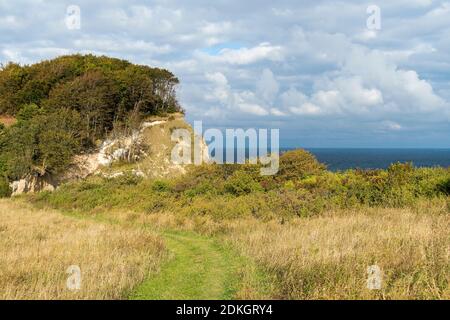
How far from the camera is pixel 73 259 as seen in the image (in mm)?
11922

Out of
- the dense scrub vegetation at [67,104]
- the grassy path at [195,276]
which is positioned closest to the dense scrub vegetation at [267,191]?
the grassy path at [195,276]

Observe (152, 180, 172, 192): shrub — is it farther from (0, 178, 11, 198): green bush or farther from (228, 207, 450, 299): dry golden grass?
(0, 178, 11, 198): green bush

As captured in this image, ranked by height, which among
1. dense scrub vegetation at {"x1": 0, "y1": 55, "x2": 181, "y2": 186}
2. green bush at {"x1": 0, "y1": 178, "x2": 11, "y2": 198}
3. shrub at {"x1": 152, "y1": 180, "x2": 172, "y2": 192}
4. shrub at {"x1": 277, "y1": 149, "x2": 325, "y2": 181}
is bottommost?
green bush at {"x1": 0, "y1": 178, "x2": 11, "y2": 198}

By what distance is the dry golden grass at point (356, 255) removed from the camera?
8.49 m

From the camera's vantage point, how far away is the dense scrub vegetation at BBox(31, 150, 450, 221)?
20297 mm

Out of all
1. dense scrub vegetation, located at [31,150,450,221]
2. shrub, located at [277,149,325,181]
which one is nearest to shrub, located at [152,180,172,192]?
dense scrub vegetation, located at [31,150,450,221]

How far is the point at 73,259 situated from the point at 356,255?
23.6 feet

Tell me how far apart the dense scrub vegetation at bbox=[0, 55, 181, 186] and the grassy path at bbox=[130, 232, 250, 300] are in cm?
3031

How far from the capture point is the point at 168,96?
202ft

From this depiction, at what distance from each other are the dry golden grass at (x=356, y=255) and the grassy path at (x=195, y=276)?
2.75ft

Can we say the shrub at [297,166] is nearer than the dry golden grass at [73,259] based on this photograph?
No

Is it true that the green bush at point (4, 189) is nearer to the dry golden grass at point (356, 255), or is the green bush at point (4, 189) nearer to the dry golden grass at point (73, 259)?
the dry golden grass at point (73, 259)

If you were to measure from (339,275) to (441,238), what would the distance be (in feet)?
12.9

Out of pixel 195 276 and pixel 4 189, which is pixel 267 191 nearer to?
pixel 195 276
